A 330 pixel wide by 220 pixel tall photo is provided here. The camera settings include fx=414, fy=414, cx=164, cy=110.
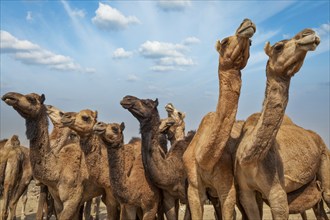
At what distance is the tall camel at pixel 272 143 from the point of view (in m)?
5.28

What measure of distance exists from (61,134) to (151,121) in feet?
11.9

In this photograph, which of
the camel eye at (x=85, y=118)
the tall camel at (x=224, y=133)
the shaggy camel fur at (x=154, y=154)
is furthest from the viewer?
the camel eye at (x=85, y=118)

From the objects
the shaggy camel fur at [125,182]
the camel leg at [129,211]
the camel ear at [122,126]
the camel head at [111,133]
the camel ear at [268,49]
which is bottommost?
the camel leg at [129,211]

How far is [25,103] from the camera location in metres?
8.04

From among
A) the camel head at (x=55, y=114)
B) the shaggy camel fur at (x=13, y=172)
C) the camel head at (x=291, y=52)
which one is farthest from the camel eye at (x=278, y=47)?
the shaggy camel fur at (x=13, y=172)

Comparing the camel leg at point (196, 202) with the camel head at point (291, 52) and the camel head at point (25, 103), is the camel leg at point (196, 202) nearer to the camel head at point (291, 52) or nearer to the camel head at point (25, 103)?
the camel head at point (291, 52)

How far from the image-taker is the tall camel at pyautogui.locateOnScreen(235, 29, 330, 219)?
5.28 m

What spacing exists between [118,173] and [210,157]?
2.15 metres

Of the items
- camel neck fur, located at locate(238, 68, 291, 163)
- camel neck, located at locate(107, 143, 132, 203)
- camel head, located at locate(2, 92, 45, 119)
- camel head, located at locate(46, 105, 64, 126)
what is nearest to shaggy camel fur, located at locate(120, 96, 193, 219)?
camel neck, located at locate(107, 143, 132, 203)

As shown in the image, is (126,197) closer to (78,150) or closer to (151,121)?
(151,121)

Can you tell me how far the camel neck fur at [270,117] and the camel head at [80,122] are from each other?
3.88m

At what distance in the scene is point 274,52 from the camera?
18.0ft

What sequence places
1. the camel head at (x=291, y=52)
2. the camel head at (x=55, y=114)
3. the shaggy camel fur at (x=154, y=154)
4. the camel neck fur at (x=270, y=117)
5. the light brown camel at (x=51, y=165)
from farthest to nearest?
the camel head at (x=55, y=114) < the light brown camel at (x=51, y=165) < the shaggy camel fur at (x=154, y=154) < the camel neck fur at (x=270, y=117) < the camel head at (x=291, y=52)

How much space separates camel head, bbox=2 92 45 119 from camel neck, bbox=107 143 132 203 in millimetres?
1809
